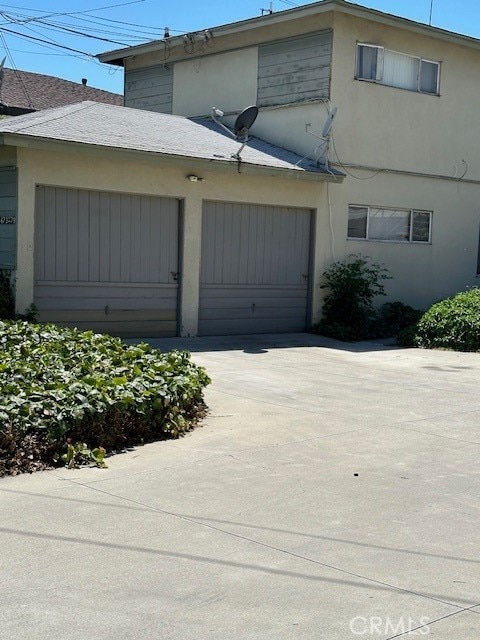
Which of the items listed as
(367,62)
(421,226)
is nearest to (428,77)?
(367,62)

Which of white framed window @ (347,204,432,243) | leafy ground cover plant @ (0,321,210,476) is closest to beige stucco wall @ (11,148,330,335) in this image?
white framed window @ (347,204,432,243)

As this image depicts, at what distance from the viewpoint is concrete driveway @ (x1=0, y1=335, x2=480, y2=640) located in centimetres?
423

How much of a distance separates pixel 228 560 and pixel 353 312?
11.9 meters

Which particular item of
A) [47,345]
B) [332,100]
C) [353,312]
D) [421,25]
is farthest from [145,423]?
[421,25]

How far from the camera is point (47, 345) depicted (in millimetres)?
9367

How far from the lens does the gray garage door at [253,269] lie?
15.2 metres

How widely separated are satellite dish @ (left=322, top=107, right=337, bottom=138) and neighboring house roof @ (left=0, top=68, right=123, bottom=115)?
1187 centimetres

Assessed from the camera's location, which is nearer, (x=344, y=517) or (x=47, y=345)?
(x=344, y=517)

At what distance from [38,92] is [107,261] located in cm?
1601

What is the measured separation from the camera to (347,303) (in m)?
16.5

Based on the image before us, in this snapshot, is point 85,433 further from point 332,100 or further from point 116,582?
point 332,100

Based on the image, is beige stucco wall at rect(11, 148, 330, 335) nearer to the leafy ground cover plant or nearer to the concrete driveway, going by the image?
the leafy ground cover plant

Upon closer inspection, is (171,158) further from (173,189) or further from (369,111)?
(369,111)

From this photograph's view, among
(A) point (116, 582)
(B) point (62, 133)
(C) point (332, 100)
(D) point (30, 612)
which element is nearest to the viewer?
(D) point (30, 612)
